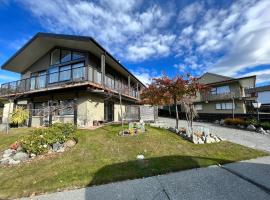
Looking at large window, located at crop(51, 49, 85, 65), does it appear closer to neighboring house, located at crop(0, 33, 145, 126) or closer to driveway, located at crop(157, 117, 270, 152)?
neighboring house, located at crop(0, 33, 145, 126)

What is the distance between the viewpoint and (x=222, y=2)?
9945 millimetres

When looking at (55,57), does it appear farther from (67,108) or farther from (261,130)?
(261,130)

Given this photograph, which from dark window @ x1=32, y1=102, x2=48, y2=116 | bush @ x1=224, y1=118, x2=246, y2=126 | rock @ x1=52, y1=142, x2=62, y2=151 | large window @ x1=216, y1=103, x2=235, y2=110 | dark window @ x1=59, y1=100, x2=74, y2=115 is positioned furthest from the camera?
large window @ x1=216, y1=103, x2=235, y2=110

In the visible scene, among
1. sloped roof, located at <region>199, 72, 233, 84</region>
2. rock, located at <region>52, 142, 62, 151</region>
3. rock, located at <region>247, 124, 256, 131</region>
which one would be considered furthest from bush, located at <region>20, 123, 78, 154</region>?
sloped roof, located at <region>199, 72, 233, 84</region>

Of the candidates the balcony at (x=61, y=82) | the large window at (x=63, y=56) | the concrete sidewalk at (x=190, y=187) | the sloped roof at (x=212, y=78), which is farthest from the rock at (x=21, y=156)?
the sloped roof at (x=212, y=78)

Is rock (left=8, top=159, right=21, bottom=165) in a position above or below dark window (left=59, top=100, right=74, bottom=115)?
below

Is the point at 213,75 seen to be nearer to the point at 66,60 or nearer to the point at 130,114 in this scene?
the point at 130,114

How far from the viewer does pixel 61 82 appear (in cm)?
1474

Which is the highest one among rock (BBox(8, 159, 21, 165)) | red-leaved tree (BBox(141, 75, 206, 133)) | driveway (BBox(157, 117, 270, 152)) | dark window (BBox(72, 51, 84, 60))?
dark window (BBox(72, 51, 84, 60))

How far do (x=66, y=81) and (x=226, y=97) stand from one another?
2342 cm

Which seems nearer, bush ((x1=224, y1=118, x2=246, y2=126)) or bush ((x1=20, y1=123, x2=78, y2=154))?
bush ((x1=20, y1=123, x2=78, y2=154))

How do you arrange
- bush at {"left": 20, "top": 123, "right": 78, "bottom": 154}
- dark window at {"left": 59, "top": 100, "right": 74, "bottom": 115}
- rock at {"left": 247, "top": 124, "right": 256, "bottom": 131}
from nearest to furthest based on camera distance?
1. bush at {"left": 20, "top": 123, "right": 78, "bottom": 154}
2. rock at {"left": 247, "top": 124, "right": 256, "bottom": 131}
3. dark window at {"left": 59, "top": 100, "right": 74, "bottom": 115}

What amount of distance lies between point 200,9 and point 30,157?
1243 centimetres

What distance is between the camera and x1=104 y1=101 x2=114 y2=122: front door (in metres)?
16.0
